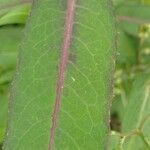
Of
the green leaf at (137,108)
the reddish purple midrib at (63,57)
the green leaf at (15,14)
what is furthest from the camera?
the green leaf at (137,108)

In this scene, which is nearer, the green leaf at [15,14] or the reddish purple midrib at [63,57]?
the reddish purple midrib at [63,57]

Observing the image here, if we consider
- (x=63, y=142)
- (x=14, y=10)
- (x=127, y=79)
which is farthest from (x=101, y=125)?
(x=127, y=79)

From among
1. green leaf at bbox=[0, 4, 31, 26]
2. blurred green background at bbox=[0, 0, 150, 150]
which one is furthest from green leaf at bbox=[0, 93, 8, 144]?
green leaf at bbox=[0, 4, 31, 26]

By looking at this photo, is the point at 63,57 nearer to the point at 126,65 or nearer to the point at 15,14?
the point at 15,14

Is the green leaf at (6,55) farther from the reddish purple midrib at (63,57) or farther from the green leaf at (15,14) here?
the reddish purple midrib at (63,57)

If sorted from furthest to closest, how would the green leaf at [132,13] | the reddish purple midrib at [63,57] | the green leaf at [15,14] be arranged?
the green leaf at [132,13] < the green leaf at [15,14] < the reddish purple midrib at [63,57]

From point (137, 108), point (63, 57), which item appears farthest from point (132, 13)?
point (63, 57)

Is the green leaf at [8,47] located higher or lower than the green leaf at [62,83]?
higher

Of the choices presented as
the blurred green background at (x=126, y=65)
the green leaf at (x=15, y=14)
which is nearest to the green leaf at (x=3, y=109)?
the blurred green background at (x=126, y=65)
